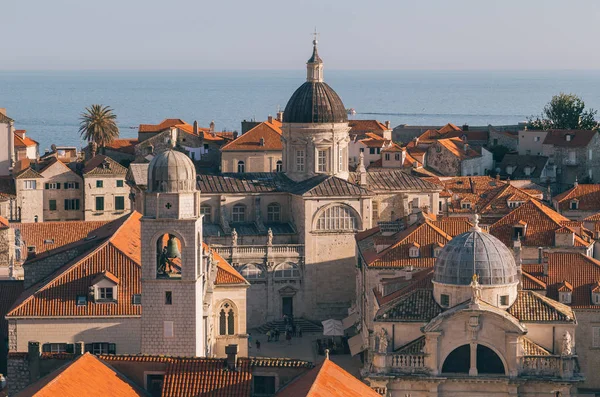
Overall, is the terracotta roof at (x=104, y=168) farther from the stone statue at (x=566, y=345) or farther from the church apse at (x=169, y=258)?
the stone statue at (x=566, y=345)

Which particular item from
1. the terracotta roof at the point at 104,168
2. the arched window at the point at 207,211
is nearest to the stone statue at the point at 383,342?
the arched window at the point at 207,211

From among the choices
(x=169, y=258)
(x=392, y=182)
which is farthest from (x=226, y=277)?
(x=392, y=182)

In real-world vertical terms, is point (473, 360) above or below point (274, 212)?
below

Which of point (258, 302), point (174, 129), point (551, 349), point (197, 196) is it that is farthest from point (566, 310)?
point (174, 129)

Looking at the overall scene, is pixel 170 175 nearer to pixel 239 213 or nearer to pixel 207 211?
pixel 207 211

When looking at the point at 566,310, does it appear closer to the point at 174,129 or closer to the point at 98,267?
the point at 98,267

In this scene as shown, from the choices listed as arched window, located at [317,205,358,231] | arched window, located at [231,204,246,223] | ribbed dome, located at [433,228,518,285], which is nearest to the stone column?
ribbed dome, located at [433,228,518,285]
